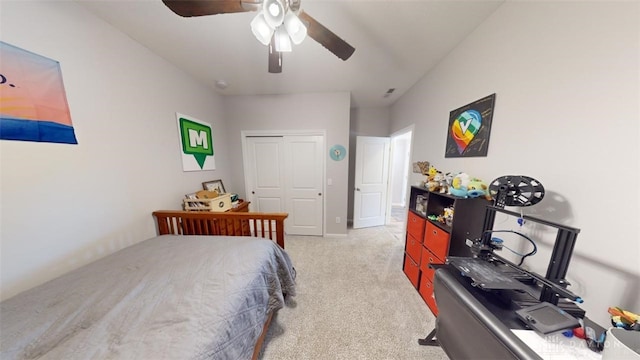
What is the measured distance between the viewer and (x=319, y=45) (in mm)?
1693

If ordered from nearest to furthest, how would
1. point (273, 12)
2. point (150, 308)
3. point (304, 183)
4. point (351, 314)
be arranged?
1. point (150, 308)
2. point (273, 12)
3. point (351, 314)
4. point (304, 183)

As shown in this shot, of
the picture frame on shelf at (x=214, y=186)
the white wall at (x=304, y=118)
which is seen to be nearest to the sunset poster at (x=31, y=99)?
the picture frame on shelf at (x=214, y=186)

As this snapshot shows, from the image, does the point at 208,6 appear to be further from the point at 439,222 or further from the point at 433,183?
the point at 439,222

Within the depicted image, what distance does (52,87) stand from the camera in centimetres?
112

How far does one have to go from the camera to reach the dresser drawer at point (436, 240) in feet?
4.83

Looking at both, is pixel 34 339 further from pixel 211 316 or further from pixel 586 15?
pixel 586 15

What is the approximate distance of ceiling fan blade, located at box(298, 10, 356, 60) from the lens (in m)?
1.06

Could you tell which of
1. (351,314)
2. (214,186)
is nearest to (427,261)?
(351,314)

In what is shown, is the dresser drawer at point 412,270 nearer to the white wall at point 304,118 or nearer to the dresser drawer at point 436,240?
the dresser drawer at point 436,240

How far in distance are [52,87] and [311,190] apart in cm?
258

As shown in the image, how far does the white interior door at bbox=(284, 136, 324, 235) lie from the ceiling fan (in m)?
1.77

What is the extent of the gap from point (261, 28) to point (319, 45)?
0.86 metres

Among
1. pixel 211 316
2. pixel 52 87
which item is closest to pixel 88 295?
pixel 211 316

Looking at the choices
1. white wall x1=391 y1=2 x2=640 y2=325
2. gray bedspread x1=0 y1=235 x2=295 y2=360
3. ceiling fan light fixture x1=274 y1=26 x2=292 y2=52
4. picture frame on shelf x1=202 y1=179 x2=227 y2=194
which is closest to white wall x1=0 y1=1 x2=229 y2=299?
gray bedspread x1=0 y1=235 x2=295 y2=360
